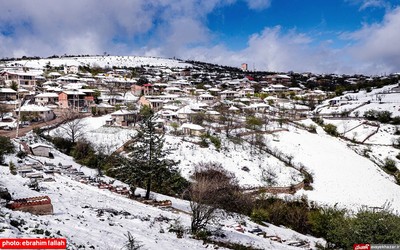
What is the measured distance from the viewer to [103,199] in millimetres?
17922

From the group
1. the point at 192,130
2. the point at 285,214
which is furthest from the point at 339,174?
the point at 192,130

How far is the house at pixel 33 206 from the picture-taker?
40.2 ft

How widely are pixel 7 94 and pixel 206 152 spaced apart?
136ft

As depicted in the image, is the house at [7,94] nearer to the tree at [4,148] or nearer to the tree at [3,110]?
the tree at [3,110]

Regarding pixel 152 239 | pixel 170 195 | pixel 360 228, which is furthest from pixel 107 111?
pixel 360 228

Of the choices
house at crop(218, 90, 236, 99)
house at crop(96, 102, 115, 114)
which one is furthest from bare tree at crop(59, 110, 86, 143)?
house at crop(218, 90, 236, 99)

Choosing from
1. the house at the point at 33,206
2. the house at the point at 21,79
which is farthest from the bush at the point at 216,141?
the house at the point at 21,79

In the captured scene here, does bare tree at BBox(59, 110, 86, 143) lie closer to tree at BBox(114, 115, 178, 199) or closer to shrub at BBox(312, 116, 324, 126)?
tree at BBox(114, 115, 178, 199)

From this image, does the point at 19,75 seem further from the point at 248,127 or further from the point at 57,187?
the point at 57,187

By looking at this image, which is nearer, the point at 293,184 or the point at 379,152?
the point at 293,184

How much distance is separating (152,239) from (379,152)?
44.4m

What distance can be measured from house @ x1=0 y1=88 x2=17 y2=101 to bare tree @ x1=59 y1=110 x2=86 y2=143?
41.1 ft

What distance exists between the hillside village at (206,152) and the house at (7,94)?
30 cm

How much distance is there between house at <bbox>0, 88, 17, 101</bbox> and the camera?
173 ft
